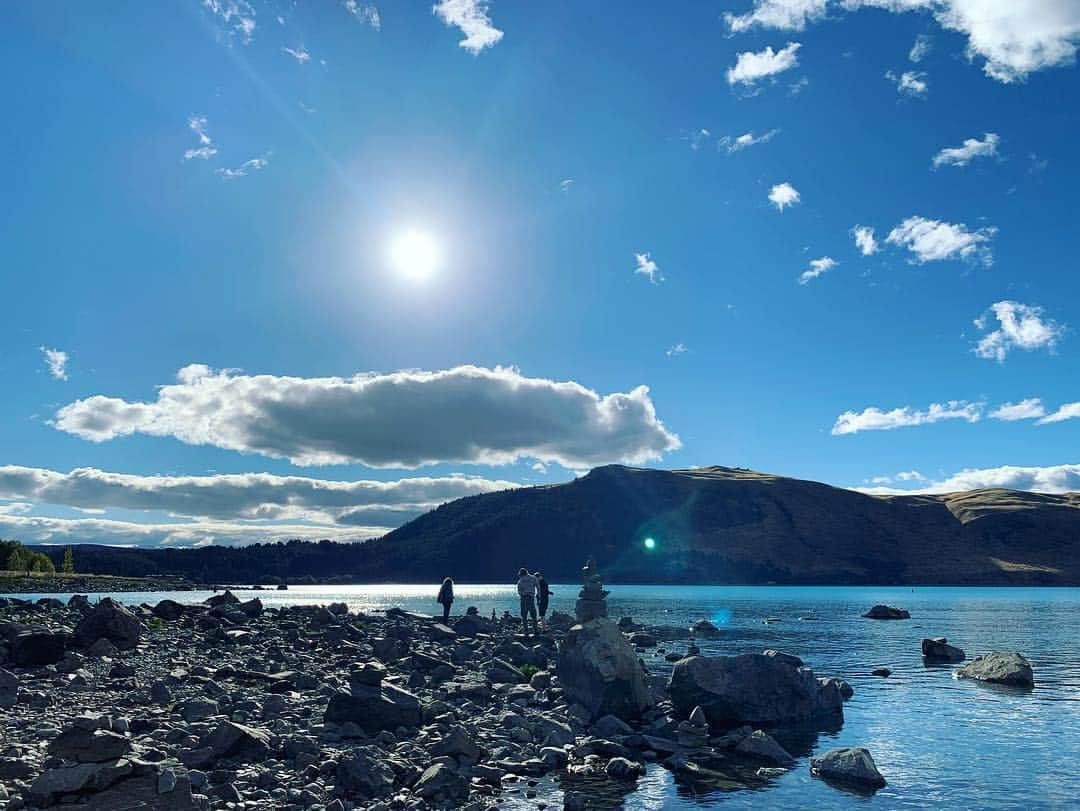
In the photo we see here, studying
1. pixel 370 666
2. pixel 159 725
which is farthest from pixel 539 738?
pixel 159 725

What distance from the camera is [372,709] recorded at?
22.6 metres

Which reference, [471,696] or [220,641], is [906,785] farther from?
[220,641]

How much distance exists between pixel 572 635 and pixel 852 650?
36974 millimetres

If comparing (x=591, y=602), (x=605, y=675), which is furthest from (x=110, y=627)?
(x=605, y=675)

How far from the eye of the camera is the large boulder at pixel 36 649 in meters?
28.3

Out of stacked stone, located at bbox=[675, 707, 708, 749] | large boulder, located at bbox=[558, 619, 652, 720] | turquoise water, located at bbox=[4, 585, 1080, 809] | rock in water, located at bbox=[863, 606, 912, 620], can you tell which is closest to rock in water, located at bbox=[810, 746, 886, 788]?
turquoise water, located at bbox=[4, 585, 1080, 809]

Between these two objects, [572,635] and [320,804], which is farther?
[572,635]

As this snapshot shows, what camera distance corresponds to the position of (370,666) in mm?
24078

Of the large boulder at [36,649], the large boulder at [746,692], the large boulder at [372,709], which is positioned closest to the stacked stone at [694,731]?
the large boulder at [746,692]

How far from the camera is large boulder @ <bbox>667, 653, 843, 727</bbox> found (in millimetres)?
27609

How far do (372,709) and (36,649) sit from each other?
15314 millimetres

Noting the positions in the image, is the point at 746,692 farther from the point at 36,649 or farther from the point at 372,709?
the point at 36,649

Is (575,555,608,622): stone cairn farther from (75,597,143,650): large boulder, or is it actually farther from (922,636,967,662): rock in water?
(922,636,967,662): rock in water

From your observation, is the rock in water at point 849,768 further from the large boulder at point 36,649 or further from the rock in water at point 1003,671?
the large boulder at point 36,649
